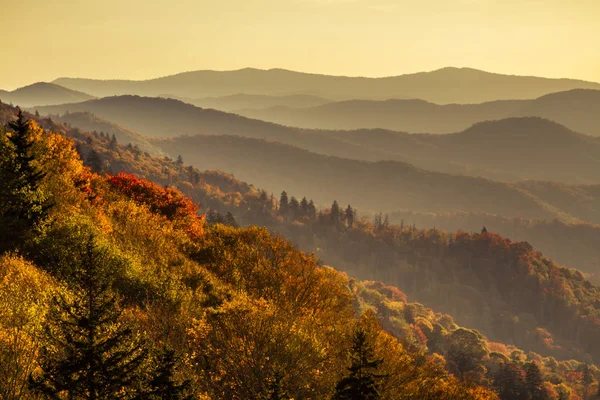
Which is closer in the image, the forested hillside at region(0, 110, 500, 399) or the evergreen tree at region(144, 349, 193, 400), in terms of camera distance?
the evergreen tree at region(144, 349, 193, 400)

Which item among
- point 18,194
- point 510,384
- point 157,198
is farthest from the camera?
point 510,384

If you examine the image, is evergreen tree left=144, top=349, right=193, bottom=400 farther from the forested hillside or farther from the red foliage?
the red foliage

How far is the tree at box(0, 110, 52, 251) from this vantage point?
3878 centimetres

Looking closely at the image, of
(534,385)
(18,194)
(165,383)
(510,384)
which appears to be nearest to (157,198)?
(18,194)

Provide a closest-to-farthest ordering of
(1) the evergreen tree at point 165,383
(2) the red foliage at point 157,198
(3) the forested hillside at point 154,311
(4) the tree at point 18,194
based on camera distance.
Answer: (1) the evergreen tree at point 165,383 → (3) the forested hillside at point 154,311 → (4) the tree at point 18,194 → (2) the red foliage at point 157,198

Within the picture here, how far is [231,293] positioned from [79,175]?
34314 mm

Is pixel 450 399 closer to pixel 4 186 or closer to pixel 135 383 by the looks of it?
pixel 135 383

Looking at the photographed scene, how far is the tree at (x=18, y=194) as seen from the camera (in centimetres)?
3878

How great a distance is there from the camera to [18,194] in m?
39.9

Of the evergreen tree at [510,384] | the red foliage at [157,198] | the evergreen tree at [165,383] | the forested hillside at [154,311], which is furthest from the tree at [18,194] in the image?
the evergreen tree at [510,384]

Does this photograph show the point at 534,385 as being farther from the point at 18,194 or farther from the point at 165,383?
the point at 165,383

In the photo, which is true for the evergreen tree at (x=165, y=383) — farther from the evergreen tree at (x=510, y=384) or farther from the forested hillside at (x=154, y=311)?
the evergreen tree at (x=510, y=384)

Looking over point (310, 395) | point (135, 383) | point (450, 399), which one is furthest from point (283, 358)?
point (450, 399)

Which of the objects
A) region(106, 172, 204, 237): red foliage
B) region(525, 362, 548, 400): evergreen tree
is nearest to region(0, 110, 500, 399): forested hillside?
region(106, 172, 204, 237): red foliage
